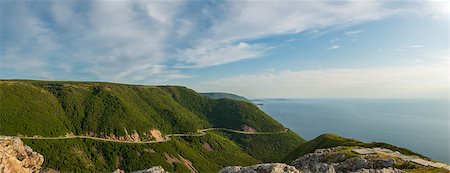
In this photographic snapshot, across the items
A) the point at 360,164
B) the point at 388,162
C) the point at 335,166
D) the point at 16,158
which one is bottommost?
the point at 335,166

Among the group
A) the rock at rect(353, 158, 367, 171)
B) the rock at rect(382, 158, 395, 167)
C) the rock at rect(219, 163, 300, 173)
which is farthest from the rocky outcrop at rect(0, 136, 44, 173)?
the rock at rect(382, 158, 395, 167)

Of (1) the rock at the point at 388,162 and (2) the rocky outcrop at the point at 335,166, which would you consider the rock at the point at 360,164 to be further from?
(1) the rock at the point at 388,162

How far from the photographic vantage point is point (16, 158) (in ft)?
117

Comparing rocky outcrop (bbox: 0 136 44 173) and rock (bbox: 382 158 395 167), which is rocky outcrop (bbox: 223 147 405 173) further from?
rocky outcrop (bbox: 0 136 44 173)

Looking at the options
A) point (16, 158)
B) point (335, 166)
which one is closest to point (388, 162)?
point (335, 166)

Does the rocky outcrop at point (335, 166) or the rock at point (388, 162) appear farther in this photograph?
the rock at point (388, 162)

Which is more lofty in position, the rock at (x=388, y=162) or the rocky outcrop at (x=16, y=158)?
the rocky outcrop at (x=16, y=158)

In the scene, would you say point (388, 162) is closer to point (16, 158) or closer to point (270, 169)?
point (270, 169)

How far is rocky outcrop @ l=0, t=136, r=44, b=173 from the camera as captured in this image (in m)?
33.5

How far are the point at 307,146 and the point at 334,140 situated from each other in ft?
58.0

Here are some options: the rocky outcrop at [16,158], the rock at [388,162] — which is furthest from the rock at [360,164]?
the rocky outcrop at [16,158]

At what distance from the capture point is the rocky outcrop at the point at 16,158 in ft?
110

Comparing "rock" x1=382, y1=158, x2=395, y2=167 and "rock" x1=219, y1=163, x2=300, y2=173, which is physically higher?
"rock" x1=219, y1=163, x2=300, y2=173

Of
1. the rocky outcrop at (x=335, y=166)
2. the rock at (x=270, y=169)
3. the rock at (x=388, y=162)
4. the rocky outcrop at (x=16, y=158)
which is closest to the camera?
the rock at (x=270, y=169)
